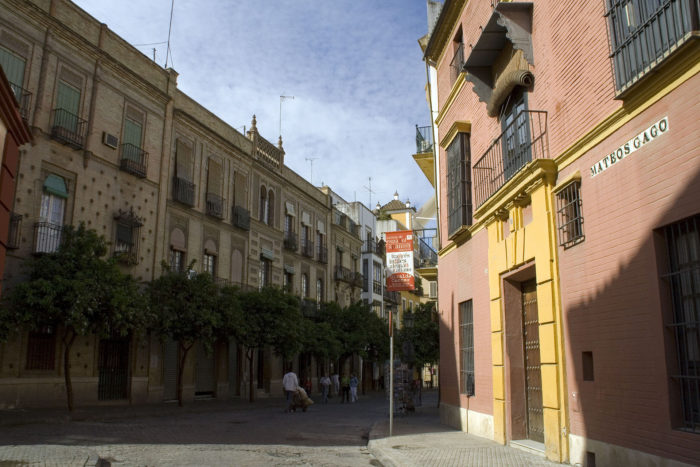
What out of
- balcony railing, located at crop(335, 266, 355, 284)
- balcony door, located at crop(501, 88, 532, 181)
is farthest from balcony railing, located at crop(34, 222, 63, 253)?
balcony railing, located at crop(335, 266, 355, 284)

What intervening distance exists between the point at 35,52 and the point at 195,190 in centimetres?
965

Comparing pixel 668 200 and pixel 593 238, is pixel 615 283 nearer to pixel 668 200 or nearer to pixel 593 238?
pixel 593 238

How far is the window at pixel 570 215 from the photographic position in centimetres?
918

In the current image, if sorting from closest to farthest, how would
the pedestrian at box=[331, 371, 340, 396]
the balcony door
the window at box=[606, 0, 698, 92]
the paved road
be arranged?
the window at box=[606, 0, 698, 92] → the paved road → the balcony door → the pedestrian at box=[331, 371, 340, 396]

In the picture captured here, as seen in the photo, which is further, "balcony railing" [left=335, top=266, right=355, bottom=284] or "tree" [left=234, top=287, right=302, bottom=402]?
"balcony railing" [left=335, top=266, right=355, bottom=284]

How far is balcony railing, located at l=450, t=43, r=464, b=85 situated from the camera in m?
15.4

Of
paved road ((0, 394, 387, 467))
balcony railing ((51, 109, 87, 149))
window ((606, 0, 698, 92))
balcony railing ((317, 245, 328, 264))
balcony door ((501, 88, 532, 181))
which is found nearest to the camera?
window ((606, 0, 698, 92))

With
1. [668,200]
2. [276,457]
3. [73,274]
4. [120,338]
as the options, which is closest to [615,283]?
[668,200]

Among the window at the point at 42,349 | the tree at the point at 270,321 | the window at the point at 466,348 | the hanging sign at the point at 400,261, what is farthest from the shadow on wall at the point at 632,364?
the tree at the point at 270,321

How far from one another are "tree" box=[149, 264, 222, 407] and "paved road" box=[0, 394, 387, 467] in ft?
9.34

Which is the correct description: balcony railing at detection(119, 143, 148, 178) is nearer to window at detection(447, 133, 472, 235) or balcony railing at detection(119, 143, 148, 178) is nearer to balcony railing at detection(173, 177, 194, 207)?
balcony railing at detection(173, 177, 194, 207)

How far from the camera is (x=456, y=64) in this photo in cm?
1588

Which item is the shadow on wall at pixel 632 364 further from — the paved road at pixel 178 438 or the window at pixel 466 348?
the window at pixel 466 348

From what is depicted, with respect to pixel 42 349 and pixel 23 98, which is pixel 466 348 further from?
pixel 23 98
